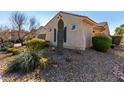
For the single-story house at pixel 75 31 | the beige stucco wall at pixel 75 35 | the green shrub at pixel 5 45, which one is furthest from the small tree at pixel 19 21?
the beige stucco wall at pixel 75 35

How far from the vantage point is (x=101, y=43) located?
219 inches

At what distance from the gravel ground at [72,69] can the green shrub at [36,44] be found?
10.4 inches

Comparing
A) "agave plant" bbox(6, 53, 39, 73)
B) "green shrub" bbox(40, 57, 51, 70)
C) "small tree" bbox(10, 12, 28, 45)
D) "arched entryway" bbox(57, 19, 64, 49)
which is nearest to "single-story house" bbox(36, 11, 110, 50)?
"arched entryway" bbox(57, 19, 64, 49)

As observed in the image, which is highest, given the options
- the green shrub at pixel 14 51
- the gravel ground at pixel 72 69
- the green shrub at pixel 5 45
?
the green shrub at pixel 5 45

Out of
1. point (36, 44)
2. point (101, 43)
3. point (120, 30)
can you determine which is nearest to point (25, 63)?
point (36, 44)

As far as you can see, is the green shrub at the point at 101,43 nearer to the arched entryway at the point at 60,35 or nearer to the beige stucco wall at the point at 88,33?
the beige stucco wall at the point at 88,33

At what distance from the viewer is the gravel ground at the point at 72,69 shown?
3.26 m

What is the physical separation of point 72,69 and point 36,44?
3.01ft

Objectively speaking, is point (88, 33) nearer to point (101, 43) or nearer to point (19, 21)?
point (101, 43)

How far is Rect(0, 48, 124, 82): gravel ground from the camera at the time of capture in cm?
326

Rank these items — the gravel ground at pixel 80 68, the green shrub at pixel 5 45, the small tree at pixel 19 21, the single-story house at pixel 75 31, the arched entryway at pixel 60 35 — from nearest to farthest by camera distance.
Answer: the small tree at pixel 19 21
the green shrub at pixel 5 45
the gravel ground at pixel 80 68
the arched entryway at pixel 60 35
the single-story house at pixel 75 31

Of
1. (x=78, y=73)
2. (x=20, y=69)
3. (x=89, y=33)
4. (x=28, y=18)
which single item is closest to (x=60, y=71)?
(x=78, y=73)

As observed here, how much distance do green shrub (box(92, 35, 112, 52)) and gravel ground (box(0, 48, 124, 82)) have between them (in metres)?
0.83
